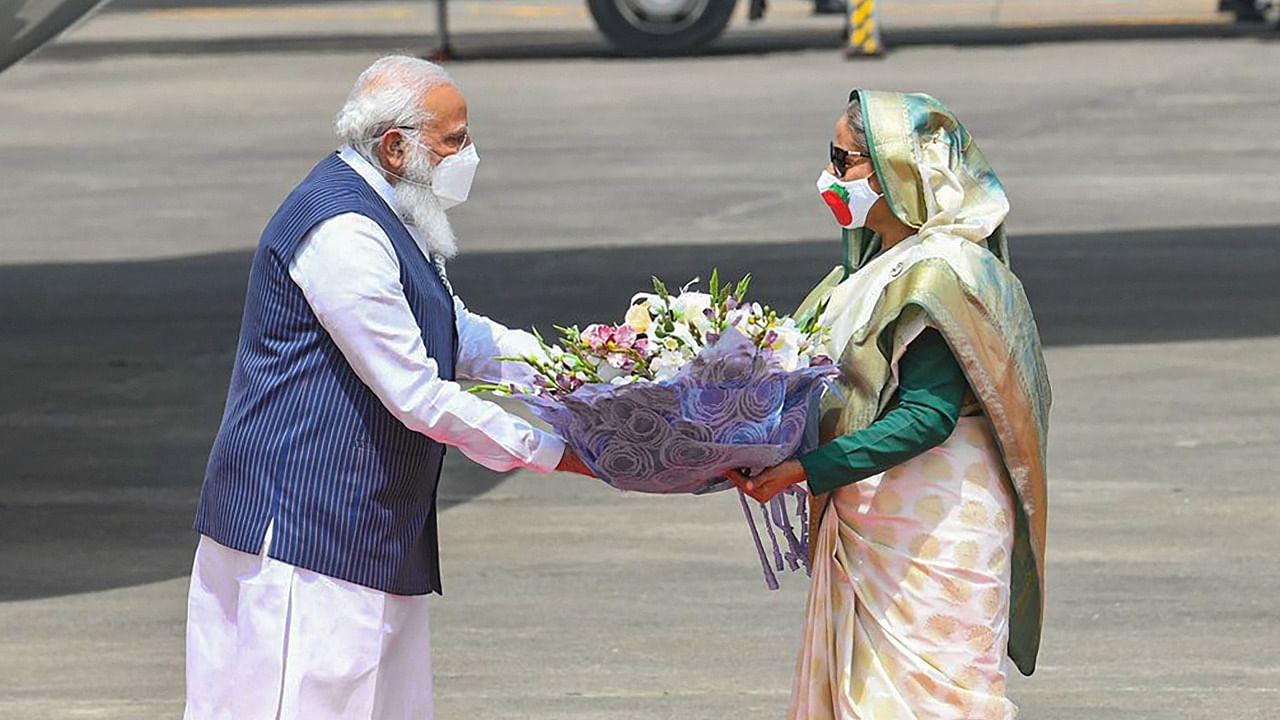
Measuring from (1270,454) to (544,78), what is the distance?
61.5 ft

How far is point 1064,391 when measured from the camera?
11.5 meters

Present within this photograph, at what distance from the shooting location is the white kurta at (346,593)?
469 centimetres

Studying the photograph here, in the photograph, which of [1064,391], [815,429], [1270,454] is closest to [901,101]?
[815,429]

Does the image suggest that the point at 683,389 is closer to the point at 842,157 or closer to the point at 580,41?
the point at 842,157

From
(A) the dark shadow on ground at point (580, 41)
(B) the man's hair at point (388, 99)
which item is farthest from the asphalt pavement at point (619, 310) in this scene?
(B) the man's hair at point (388, 99)

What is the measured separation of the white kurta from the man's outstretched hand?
4cm

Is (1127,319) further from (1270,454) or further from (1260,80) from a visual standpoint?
(1260,80)

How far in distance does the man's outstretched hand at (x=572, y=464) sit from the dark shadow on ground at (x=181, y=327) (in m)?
3.83

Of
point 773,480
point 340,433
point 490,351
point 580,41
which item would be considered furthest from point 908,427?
point 580,41

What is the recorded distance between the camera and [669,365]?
185 inches

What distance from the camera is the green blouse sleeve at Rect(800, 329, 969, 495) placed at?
482cm

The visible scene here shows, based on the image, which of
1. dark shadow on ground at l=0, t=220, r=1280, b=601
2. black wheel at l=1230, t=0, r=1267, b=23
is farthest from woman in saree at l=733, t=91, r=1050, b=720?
black wheel at l=1230, t=0, r=1267, b=23

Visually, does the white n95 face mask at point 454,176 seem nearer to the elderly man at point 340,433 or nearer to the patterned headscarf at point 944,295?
the elderly man at point 340,433

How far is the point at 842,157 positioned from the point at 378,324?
3.29 ft
